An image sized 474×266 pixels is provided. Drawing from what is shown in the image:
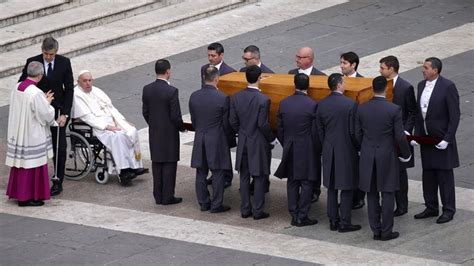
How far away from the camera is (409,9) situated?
2277cm

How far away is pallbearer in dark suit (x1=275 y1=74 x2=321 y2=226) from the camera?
44.7ft

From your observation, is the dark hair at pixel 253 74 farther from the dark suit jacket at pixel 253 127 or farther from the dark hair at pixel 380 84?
the dark hair at pixel 380 84

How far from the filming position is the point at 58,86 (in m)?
15.2

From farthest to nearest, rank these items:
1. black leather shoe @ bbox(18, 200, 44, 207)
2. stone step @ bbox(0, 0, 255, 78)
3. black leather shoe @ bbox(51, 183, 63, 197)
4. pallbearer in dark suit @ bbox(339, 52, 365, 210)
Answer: stone step @ bbox(0, 0, 255, 78) → black leather shoe @ bbox(51, 183, 63, 197) → black leather shoe @ bbox(18, 200, 44, 207) → pallbearer in dark suit @ bbox(339, 52, 365, 210)

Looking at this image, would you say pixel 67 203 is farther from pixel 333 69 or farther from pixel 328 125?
pixel 333 69

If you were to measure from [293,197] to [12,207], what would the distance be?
3245 millimetres

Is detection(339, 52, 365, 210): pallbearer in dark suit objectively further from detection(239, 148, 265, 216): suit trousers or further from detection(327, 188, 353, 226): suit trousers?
detection(239, 148, 265, 216): suit trousers

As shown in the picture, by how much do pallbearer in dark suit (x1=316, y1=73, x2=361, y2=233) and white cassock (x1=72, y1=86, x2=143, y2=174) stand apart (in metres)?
2.74

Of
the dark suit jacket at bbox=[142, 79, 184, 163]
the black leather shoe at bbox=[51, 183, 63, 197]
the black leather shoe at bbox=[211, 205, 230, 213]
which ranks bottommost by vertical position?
the black leather shoe at bbox=[211, 205, 230, 213]

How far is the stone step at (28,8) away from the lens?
71.3 ft

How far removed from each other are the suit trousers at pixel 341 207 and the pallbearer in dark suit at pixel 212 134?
4.22ft

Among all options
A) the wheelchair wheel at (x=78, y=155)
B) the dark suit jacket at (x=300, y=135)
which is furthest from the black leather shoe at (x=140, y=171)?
the dark suit jacket at (x=300, y=135)

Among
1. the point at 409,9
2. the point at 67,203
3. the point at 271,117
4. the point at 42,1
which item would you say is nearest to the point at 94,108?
the point at 67,203

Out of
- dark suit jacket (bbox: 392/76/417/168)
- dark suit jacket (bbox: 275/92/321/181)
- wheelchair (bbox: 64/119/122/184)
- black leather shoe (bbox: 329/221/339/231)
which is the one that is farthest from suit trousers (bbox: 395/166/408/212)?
wheelchair (bbox: 64/119/122/184)
